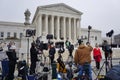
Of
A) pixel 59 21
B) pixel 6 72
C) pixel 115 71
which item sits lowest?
pixel 6 72

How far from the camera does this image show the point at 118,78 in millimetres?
6805

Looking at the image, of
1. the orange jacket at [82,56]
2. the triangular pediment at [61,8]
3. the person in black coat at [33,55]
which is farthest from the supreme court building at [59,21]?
the orange jacket at [82,56]

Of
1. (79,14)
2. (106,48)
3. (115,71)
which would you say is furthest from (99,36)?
(115,71)

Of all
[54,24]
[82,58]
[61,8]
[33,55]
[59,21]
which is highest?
[61,8]

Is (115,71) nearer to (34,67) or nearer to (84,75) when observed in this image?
(84,75)

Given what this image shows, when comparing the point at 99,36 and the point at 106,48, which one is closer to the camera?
the point at 106,48

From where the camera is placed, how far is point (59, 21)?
7712cm

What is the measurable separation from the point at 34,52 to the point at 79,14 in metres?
66.5

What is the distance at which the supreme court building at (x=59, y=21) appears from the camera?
2889 inches

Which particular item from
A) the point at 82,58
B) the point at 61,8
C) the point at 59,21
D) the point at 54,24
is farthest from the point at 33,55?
the point at 54,24

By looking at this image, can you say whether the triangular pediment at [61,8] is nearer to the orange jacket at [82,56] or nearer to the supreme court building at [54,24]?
the supreme court building at [54,24]

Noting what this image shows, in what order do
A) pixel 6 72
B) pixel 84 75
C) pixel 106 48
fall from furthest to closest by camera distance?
pixel 106 48
pixel 6 72
pixel 84 75

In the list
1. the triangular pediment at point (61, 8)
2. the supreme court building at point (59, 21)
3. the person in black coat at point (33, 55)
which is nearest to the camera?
the person in black coat at point (33, 55)

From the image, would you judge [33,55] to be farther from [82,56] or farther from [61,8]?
[61,8]
